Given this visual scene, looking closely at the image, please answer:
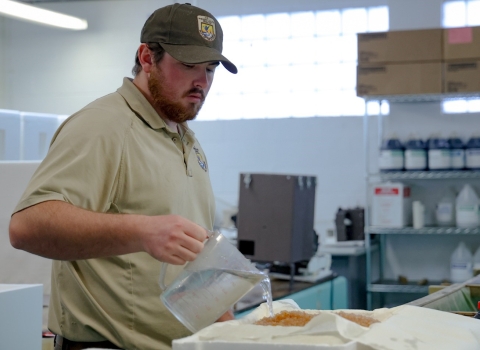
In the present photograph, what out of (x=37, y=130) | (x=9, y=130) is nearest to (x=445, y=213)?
(x=37, y=130)

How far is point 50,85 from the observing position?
19.3ft

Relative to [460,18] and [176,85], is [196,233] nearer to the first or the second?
[176,85]

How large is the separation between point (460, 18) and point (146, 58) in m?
3.78

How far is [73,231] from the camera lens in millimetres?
1058

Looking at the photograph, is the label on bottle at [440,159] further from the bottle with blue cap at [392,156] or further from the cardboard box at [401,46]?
the cardboard box at [401,46]

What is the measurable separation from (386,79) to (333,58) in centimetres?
89

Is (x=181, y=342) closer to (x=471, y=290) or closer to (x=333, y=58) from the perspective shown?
(x=471, y=290)

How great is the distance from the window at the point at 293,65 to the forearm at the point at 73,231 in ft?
13.1

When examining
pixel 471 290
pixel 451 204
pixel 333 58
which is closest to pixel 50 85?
pixel 333 58

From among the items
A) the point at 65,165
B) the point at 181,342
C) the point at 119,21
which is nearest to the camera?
the point at 181,342

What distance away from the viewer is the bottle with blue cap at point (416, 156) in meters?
4.28

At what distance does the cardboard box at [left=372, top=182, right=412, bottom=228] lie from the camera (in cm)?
430

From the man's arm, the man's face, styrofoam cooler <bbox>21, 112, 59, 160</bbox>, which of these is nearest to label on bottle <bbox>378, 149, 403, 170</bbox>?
styrofoam cooler <bbox>21, 112, 59, 160</bbox>

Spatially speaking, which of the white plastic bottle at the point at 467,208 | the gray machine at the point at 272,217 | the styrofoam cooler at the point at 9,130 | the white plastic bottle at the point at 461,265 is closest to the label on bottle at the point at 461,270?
the white plastic bottle at the point at 461,265
